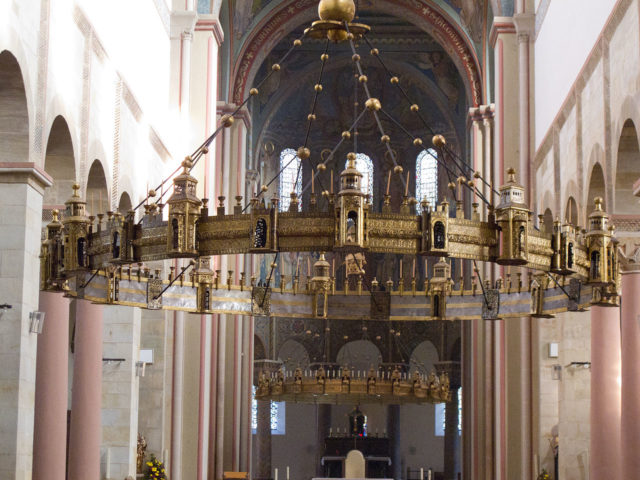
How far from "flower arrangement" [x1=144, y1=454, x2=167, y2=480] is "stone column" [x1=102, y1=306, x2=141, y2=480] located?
1.53m

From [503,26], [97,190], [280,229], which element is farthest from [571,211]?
[280,229]

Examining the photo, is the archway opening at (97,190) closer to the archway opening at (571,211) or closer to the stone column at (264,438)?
the archway opening at (571,211)

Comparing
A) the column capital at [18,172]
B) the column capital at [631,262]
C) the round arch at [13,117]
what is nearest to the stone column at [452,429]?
the column capital at [631,262]

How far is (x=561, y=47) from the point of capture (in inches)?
712

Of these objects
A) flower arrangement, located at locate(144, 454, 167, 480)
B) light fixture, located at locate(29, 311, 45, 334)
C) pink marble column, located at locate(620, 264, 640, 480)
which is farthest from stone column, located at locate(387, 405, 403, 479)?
light fixture, located at locate(29, 311, 45, 334)

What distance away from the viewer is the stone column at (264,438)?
3494 cm

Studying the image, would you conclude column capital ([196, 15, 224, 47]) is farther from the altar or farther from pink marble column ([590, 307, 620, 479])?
the altar

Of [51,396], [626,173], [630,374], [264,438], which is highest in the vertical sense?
[626,173]

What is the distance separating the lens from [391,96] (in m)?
35.1

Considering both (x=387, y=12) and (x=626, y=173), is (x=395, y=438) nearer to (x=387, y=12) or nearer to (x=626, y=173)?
(x=387, y=12)

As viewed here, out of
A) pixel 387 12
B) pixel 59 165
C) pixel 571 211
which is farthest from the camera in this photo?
pixel 387 12

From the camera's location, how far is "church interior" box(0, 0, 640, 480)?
374 inches

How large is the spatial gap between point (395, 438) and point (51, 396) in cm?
2462

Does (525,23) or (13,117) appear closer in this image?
(13,117)
